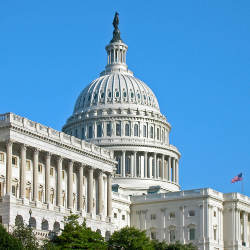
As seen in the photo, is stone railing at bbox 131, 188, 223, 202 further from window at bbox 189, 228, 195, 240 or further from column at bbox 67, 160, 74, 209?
column at bbox 67, 160, 74, 209

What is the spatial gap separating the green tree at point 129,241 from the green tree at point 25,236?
2018 cm

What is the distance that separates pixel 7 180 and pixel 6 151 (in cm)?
488

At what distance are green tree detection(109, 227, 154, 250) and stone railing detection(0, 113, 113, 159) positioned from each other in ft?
65.6

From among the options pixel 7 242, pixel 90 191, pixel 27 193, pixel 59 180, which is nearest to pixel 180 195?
pixel 90 191

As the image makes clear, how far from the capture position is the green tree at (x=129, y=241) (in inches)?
5059

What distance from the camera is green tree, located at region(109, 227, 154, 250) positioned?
128m

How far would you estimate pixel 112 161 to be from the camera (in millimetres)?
154625

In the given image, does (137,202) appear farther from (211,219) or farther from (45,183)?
(45,183)

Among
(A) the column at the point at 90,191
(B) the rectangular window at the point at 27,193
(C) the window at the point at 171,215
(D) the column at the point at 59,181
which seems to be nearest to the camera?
(B) the rectangular window at the point at 27,193

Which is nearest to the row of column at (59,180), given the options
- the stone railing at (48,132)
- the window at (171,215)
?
the stone railing at (48,132)

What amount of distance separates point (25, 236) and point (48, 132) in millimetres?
29324

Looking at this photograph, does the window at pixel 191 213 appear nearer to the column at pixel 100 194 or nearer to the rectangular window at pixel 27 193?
the column at pixel 100 194

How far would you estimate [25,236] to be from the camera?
11012 centimetres

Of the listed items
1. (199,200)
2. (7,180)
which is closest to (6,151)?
(7,180)
